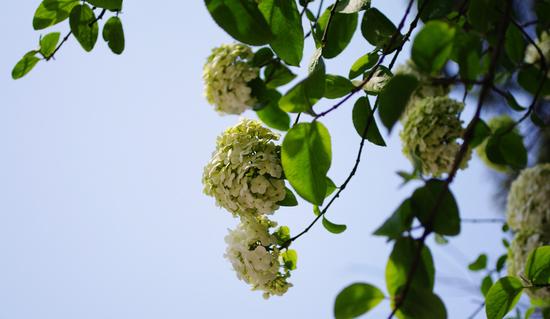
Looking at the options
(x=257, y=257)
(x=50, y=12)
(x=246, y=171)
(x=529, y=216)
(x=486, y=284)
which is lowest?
(x=486, y=284)

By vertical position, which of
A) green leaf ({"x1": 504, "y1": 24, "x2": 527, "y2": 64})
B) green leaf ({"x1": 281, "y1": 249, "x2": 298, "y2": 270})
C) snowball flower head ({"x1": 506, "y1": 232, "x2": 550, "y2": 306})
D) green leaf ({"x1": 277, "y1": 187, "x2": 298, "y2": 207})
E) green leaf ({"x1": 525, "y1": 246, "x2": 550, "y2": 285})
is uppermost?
green leaf ({"x1": 504, "y1": 24, "x2": 527, "y2": 64})

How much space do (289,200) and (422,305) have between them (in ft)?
1.39

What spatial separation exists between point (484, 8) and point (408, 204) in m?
0.25

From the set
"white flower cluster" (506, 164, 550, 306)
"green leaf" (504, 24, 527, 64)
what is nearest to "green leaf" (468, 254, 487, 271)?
"white flower cluster" (506, 164, 550, 306)

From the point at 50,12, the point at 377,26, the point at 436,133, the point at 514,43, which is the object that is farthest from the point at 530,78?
the point at 50,12

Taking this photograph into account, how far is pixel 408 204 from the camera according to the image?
388 millimetres

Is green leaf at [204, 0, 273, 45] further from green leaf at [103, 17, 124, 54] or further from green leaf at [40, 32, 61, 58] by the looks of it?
green leaf at [40, 32, 61, 58]

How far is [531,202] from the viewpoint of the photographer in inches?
47.2

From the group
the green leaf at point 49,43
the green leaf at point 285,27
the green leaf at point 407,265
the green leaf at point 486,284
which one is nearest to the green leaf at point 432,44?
the green leaf at point 407,265

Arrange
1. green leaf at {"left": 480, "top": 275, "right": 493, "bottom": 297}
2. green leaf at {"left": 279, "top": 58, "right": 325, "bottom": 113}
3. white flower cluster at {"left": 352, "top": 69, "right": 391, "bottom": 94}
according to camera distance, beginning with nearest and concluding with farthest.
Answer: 1. green leaf at {"left": 279, "top": 58, "right": 325, "bottom": 113}
2. white flower cluster at {"left": 352, "top": 69, "right": 391, "bottom": 94}
3. green leaf at {"left": 480, "top": 275, "right": 493, "bottom": 297}

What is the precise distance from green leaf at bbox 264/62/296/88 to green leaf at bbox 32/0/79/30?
312mm

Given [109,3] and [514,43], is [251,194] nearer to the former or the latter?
[109,3]

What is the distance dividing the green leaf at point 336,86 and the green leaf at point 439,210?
1.00ft

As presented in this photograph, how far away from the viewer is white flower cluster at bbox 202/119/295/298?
726mm
